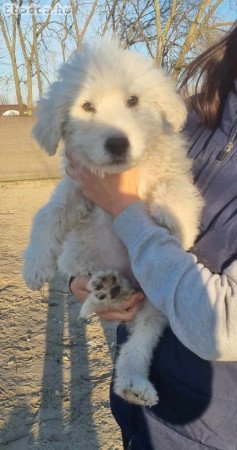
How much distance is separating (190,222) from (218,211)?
11.9 inches

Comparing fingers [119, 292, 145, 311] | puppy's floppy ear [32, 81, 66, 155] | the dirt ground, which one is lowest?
the dirt ground

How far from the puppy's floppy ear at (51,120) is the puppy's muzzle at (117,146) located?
0.32m

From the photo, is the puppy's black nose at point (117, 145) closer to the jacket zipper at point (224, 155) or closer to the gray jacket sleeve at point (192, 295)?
the jacket zipper at point (224, 155)

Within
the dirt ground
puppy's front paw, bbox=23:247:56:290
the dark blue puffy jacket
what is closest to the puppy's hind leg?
the dark blue puffy jacket

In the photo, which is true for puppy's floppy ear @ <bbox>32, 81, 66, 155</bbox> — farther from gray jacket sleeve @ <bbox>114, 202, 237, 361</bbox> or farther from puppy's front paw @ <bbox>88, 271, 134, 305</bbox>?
gray jacket sleeve @ <bbox>114, 202, 237, 361</bbox>

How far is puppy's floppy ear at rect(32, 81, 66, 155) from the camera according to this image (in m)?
2.08

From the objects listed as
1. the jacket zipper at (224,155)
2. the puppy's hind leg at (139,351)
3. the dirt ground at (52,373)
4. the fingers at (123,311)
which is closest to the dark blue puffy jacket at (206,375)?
the jacket zipper at (224,155)

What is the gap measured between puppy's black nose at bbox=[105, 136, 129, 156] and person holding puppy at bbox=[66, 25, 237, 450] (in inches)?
3.5

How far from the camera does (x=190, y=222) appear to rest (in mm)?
1815

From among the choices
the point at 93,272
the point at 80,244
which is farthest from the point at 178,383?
the point at 80,244

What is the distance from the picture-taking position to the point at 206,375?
1.44 metres

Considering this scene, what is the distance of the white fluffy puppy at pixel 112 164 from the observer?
1.89 meters

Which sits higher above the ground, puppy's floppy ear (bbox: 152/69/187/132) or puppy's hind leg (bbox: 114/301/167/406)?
puppy's floppy ear (bbox: 152/69/187/132)

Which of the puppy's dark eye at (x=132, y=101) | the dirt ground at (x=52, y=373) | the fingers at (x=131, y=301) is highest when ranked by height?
the puppy's dark eye at (x=132, y=101)
